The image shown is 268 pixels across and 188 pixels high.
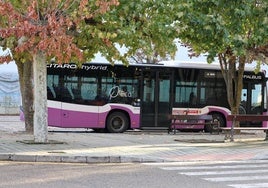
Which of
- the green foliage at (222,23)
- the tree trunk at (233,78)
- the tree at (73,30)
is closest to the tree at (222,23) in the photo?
the green foliage at (222,23)

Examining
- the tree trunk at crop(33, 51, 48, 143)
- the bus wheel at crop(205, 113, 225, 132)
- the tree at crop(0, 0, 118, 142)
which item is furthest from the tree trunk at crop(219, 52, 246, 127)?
the tree at crop(0, 0, 118, 142)

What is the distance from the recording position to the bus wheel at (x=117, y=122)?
75.9 ft

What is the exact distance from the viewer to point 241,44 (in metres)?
17.1

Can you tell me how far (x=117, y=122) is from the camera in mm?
23328

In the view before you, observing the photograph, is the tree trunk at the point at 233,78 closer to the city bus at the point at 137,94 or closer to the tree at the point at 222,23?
the city bus at the point at 137,94

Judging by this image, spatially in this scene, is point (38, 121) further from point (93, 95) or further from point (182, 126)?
point (182, 126)

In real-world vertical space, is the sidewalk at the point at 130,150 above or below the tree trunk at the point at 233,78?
below

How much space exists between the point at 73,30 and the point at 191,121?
9.31m

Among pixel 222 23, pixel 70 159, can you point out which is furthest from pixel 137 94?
pixel 70 159

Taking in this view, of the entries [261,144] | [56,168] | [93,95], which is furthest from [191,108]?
[56,168]

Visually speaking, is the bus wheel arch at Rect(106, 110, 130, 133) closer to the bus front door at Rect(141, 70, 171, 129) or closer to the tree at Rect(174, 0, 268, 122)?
the bus front door at Rect(141, 70, 171, 129)

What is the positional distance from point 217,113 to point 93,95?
5982 mm

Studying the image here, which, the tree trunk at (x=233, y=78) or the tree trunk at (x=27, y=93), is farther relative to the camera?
the tree trunk at (x=233, y=78)

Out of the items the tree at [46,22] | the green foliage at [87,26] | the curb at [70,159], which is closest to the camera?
the curb at [70,159]
